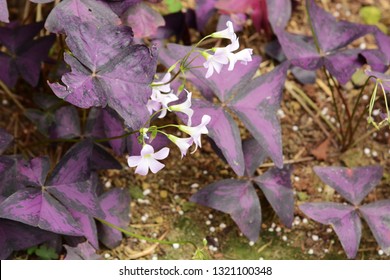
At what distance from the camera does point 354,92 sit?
2094mm

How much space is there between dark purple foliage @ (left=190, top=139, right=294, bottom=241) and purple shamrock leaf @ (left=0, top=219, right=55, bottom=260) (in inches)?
16.1

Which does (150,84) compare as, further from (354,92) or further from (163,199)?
(354,92)

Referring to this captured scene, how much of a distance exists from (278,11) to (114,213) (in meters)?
0.77

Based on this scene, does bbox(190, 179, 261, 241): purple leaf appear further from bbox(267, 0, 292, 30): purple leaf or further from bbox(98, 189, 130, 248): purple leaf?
bbox(267, 0, 292, 30): purple leaf

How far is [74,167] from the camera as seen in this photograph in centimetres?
162

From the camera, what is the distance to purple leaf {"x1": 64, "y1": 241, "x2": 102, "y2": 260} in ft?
5.52

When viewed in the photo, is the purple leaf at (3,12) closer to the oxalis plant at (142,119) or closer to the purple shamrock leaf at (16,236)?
the oxalis plant at (142,119)

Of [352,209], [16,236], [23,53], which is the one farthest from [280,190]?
[23,53]

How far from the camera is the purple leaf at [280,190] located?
5.78 feet

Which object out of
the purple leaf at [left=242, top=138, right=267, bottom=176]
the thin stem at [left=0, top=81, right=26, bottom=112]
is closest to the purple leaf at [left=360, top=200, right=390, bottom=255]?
the purple leaf at [left=242, top=138, right=267, bottom=176]

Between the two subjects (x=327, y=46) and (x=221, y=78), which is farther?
(x=327, y=46)

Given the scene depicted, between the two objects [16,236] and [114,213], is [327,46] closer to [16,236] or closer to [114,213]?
[114,213]

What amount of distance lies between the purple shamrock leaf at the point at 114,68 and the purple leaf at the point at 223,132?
0.21 metres

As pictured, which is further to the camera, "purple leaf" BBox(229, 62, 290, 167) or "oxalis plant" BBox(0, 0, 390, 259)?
"purple leaf" BBox(229, 62, 290, 167)
